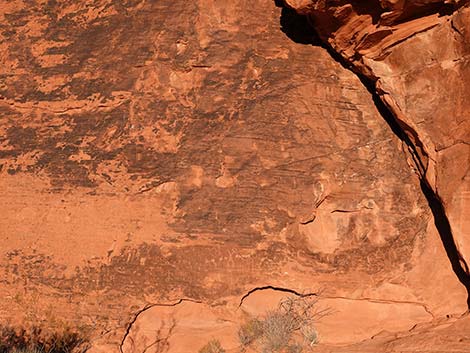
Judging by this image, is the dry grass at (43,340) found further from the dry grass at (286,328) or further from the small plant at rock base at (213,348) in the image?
the dry grass at (286,328)

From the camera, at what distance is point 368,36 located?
4.23m

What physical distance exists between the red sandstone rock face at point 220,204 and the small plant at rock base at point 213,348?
0.09 metres

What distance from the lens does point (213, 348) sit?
458 centimetres

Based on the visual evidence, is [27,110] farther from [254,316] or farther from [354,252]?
[354,252]

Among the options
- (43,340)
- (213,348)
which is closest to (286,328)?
(213,348)

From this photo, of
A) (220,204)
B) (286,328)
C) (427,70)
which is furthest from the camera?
(220,204)

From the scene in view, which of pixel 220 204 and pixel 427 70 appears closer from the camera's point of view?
pixel 427 70

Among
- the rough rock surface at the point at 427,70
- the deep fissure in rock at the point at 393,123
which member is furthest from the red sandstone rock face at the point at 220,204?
the rough rock surface at the point at 427,70

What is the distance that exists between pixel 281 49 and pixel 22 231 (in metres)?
3.08

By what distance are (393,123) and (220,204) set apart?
5.96ft

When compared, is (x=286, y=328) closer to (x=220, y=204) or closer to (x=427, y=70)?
(x=220, y=204)

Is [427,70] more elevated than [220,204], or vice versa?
[427,70]

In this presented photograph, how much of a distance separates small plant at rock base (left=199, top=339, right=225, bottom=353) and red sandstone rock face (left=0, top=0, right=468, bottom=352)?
3.7 inches

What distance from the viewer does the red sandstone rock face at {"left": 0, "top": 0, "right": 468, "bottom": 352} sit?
4.68 m
